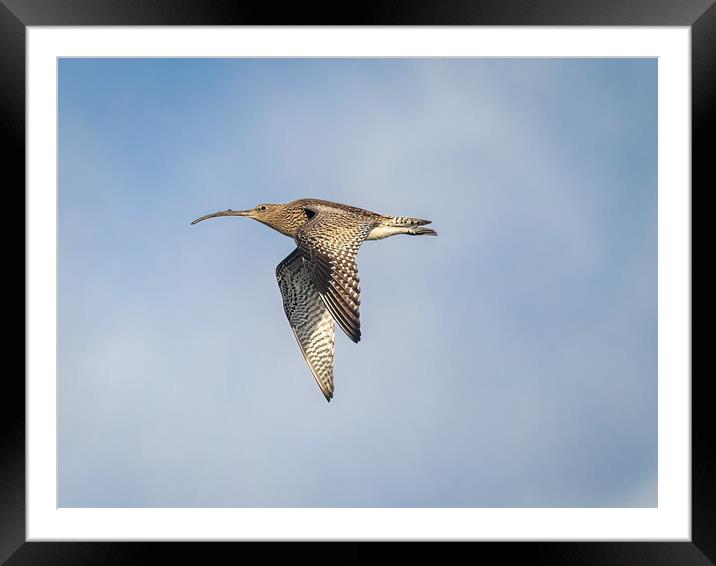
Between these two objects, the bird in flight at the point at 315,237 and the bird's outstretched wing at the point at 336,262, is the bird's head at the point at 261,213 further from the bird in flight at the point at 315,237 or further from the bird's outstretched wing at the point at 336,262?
the bird's outstretched wing at the point at 336,262

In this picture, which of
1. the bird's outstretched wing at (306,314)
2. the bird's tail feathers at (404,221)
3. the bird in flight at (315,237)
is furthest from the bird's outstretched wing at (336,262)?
the bird's outstretched wing at (306,314)

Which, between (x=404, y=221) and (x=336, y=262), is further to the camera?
(x=404, y=221)

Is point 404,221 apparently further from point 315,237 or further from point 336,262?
point 336,262

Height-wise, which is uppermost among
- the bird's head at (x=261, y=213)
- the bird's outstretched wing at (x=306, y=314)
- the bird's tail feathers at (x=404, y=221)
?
the bird's head at (x=261, y=213)

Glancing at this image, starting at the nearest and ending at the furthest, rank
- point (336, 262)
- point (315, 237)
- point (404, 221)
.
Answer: point (336, 262) < point (315, 237) < point (404, 221)
